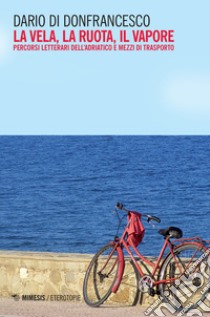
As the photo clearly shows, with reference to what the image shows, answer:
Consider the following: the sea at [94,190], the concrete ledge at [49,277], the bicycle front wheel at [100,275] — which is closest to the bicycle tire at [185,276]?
the concrete ledge at [49,277]

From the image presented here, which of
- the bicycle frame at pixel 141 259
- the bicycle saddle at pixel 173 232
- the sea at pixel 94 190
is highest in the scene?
the bicycle saddle at pixel 173 232

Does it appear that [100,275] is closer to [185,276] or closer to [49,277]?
[49,277]

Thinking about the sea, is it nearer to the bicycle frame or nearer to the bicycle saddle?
the bicycle frame

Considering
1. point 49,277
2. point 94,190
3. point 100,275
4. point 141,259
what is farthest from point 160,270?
point 94,190

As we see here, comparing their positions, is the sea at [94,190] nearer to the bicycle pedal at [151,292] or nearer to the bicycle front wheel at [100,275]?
the bicycle front wheel at [100,275]

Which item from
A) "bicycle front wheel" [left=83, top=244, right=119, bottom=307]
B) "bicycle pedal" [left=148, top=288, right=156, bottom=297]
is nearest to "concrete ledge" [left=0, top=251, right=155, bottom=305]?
"bicycle front wheel" [left=83, top=244, right=119, bottom=307]

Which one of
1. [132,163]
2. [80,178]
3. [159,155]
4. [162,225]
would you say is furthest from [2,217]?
[159,155]

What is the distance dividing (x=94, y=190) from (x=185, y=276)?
58.3m

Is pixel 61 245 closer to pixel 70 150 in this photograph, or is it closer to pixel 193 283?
pixel 193 283

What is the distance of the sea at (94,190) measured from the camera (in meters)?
46.7

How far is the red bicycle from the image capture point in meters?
10.0

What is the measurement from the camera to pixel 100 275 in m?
10.6

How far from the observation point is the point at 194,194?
6631 cm

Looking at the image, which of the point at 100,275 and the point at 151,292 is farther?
the point at 100,275
